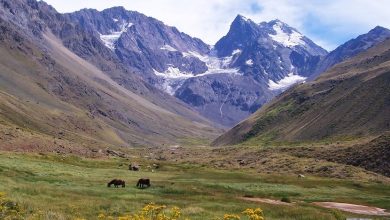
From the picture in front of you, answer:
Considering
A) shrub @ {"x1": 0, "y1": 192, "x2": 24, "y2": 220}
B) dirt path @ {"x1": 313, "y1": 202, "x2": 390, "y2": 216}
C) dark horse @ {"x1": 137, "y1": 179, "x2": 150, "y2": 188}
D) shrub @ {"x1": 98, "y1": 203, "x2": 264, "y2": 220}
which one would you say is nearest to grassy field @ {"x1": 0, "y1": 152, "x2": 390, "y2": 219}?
dark horse @ {"x1": 137, "y1": 179, "x2": 150, "y2": 188}

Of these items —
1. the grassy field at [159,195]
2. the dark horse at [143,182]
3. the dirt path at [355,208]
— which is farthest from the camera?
the dark horse at [143,182]

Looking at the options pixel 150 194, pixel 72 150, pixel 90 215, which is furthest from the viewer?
pixel 72 150

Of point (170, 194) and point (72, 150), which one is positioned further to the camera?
point (72, 150)

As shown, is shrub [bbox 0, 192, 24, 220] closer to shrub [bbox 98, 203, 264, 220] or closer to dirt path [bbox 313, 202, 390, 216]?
shrub [bbox 98, 203, 264, 220]

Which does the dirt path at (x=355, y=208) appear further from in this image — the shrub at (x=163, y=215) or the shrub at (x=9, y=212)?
the shrub at (x=9, y=212)

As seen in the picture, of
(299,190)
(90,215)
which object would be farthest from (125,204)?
(299,190)

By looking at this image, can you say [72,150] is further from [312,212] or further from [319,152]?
[312,212]

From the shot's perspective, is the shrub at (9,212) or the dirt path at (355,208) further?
the dirt path at (355,208)

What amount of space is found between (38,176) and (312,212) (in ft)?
126

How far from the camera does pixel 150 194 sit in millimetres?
53531

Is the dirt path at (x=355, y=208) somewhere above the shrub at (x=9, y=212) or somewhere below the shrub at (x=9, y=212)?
below

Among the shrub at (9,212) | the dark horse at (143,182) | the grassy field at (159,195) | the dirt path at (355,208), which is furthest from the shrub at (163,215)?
the dark horse at (143,182)

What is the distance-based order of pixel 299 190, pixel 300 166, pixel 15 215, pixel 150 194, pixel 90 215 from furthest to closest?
pixel 300 166, pixel 299 190, pixel 150 194, pixel 90 215, pixel 15 215

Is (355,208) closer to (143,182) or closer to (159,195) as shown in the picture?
(159,195)
